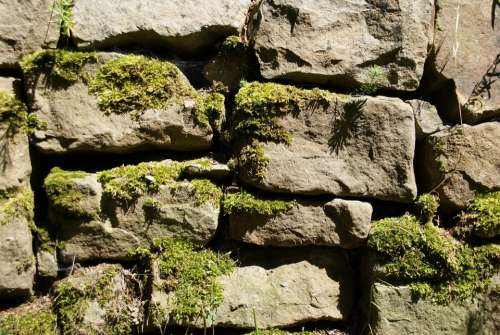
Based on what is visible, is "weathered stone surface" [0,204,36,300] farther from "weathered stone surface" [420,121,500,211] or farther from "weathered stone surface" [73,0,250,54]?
"weathered stone surface" [420,121,500,211]

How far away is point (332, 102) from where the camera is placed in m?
→ 2.65

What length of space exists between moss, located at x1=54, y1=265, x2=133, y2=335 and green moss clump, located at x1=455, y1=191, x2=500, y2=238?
6.38ft

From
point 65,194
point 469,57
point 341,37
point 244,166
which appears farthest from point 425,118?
point 65,194

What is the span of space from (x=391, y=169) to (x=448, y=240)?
20.6 inches

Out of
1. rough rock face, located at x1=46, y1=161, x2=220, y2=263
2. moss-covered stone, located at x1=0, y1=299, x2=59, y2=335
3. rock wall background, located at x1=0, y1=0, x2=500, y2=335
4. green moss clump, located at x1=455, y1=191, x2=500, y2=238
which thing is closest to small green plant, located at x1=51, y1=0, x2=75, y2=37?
rock wall background, located at x1=0, y1=0, x2=500, y2=335

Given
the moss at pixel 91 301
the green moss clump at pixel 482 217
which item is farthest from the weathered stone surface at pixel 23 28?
the green moss clump at pixel 482 217

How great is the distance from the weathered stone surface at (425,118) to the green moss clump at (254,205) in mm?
864

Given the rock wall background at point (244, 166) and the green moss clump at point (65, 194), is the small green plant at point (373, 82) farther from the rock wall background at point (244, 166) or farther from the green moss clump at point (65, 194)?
the green moss clump at point (65, 194)

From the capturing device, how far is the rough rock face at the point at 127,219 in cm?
260

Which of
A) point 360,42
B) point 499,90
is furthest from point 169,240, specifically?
point 499,90

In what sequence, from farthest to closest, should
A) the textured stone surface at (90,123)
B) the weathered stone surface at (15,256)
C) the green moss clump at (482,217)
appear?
the green moss clump at (482,217) → the textured stone surface at (90,123) → the weathered stone surface at (15,256)

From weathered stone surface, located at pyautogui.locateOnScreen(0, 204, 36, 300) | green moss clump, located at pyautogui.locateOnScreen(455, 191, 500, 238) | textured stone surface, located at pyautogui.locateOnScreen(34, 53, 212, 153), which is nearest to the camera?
weathered stone surface, located at pyautogui.locateOnScreen(0, 204, 36, 300)

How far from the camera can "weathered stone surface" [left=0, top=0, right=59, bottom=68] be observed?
2.51m

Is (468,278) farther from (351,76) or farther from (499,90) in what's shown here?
(351,76)
